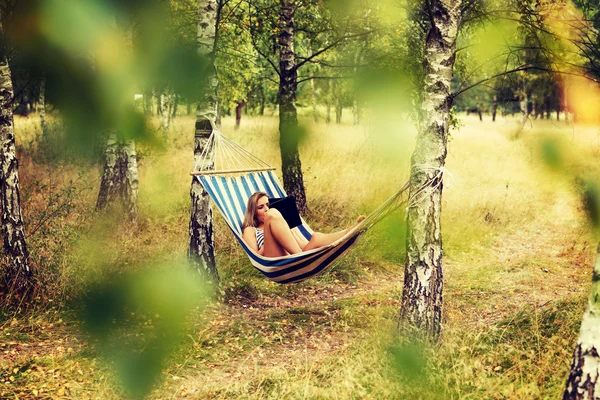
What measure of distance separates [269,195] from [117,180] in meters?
2.78

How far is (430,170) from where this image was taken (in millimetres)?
3256

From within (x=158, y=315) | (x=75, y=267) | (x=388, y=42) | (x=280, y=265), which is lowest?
(x=158, y=315)

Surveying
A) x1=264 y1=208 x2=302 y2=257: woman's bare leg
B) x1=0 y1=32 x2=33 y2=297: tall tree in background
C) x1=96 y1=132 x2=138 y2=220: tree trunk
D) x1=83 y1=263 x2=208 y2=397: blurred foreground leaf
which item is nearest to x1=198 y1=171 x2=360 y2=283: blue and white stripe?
x1=264 y1=208 x2=302 y2=257: woman's bare leg

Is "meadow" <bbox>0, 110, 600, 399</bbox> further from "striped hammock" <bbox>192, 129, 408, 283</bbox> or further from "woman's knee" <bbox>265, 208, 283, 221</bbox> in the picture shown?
"woman's knee" <bbox>265, 208, 283, 221</bbox>

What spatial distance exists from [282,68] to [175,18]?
176 centimetres

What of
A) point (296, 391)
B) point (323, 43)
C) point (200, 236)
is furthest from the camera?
point (323, 43)

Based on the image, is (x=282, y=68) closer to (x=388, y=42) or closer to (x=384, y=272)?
(x=388, y=42)

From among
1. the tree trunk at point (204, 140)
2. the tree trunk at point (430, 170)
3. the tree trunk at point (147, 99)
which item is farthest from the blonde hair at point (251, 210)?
the tree trunk at point (147, 99)

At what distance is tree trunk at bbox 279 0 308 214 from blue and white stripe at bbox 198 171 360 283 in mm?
1713

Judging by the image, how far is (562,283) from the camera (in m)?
5.29

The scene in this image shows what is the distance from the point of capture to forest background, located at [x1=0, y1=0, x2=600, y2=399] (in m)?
3.23

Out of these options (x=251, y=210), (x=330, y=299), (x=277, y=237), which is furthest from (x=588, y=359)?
(x=330, y=299)

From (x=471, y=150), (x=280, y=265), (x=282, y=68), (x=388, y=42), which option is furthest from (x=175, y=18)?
(x=471, y=150)

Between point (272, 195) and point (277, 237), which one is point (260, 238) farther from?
point (272, 195)
